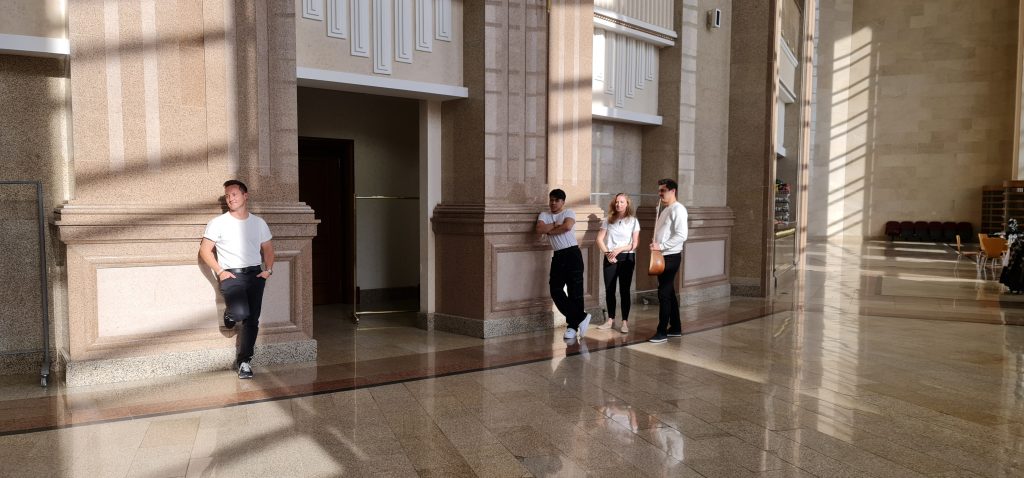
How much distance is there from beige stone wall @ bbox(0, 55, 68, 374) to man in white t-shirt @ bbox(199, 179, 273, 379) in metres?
1.46

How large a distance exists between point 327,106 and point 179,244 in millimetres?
4645

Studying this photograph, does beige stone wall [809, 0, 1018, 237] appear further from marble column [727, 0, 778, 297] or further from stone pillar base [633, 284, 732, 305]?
stone pillar base [633, 284, 732, 305]

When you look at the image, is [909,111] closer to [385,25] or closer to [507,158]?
[507,158]

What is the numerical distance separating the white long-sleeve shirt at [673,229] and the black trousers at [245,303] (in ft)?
13.6

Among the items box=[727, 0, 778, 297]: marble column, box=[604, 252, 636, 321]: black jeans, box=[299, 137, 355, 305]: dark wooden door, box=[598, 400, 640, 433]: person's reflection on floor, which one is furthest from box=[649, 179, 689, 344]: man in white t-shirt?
box=[299, 137, 355, 305]: dark wooden door

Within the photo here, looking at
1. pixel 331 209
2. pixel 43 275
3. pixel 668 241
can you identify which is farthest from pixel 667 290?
pixel 43 275

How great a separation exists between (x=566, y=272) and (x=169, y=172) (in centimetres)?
409

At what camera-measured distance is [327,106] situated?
10.3m

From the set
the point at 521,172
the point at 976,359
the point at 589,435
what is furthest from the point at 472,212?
the point at 976,359

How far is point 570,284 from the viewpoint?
8.02 m

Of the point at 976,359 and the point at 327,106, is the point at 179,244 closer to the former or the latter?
the point at 327,106

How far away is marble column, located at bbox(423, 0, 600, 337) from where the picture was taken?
26.7 ft

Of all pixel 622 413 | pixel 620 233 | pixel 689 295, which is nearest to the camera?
pixel 622 413

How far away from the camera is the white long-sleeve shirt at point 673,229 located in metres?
7.72
